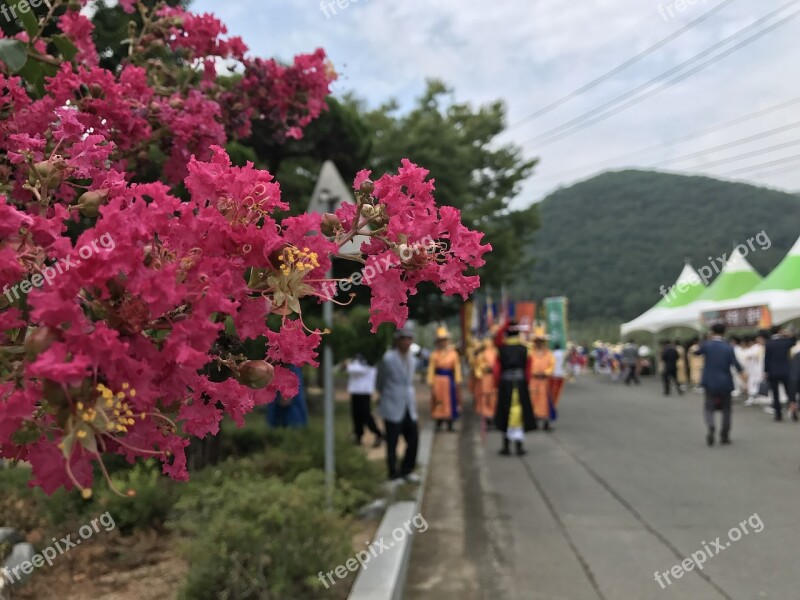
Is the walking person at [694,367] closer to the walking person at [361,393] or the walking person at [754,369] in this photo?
the walking person at [754,369]

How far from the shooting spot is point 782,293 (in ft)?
44.9

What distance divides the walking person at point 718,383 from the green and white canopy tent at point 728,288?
26.6 ft

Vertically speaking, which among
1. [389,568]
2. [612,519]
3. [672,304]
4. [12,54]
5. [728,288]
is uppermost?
[728,288]

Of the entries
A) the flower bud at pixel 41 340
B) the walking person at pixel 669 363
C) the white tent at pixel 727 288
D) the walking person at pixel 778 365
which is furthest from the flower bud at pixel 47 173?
the walking person at pixel 669 363

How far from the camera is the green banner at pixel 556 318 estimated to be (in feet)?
81.6

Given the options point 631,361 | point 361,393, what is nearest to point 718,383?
point 361,393

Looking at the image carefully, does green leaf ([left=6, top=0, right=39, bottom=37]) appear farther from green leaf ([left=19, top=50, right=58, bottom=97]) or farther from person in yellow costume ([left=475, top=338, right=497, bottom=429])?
person in yellow costume ([left=475, top=338, right=497, bottom=429])

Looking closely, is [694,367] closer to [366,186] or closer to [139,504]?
[139,504]

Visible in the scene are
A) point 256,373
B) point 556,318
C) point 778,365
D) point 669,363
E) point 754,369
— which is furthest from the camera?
point 556,318

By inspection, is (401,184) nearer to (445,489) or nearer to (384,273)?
(384,273)

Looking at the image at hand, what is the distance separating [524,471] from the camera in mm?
7863

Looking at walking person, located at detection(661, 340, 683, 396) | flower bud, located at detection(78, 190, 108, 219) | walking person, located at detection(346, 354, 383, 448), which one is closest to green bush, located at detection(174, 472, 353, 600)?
flower bud, located at detection(78, 190, 108, 219)

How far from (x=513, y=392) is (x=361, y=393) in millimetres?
2123

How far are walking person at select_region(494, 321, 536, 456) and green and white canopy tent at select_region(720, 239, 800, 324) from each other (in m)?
7.18
